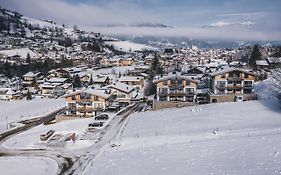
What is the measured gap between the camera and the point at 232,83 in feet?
181

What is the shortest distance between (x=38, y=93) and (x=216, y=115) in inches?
2226

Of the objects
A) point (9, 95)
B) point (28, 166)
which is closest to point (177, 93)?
point (28, 166)

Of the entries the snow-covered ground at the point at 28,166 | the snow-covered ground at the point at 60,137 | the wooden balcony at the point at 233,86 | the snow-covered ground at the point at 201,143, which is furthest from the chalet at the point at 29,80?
the snow-covered ground at the point at 28,166

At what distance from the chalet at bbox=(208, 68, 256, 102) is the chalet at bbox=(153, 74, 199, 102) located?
3468 mm

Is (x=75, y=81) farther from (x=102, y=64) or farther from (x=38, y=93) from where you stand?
(x=102, y=64)

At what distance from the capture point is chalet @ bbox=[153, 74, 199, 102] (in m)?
54.4

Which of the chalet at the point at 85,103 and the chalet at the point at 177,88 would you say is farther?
the chalet at the point at 177,88

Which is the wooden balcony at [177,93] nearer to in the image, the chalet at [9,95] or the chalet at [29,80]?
the chalet at [9,95]

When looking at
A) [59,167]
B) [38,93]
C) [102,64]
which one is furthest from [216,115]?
[102,64]

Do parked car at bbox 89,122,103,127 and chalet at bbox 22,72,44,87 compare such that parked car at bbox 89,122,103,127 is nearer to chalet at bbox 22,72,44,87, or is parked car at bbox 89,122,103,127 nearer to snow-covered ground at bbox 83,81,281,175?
snow-covered ground at bbox 83,81,281,175

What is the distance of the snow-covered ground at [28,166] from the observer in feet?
97.6

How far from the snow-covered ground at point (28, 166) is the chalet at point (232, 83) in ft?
103

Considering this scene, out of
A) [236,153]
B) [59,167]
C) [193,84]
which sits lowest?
[59,167]

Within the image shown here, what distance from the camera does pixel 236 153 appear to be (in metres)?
27.8
